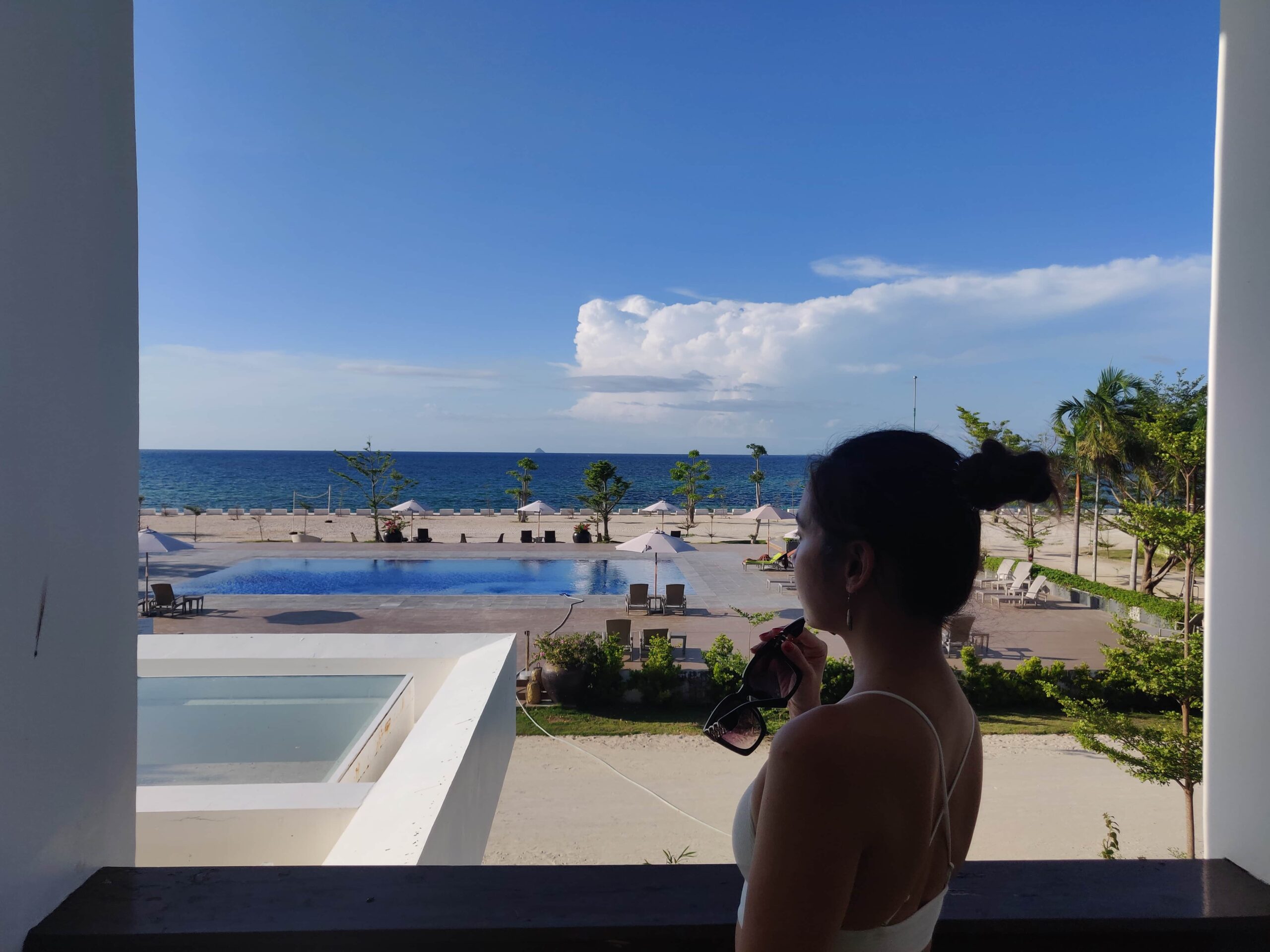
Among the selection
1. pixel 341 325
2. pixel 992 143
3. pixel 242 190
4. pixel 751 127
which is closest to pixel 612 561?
pixel 751 127

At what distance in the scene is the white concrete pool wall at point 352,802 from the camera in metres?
2.38

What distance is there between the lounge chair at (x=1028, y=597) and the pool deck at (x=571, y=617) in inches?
13.9

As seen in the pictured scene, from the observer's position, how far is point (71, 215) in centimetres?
119

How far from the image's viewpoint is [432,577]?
17.9 meters

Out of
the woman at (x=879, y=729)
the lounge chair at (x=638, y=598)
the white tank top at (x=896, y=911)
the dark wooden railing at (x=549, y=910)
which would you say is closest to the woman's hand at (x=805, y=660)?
the woman at (x=879, y=729)

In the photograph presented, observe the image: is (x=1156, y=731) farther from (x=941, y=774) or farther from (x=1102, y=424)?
(x=1102, y=424)

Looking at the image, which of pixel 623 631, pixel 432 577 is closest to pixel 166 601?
pixel 432 577

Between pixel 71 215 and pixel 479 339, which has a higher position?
pixel 479 339

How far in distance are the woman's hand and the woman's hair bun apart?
0.30 meters

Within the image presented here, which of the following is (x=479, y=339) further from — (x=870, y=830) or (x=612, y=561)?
(x=870, y=830)

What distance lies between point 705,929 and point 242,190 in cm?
793

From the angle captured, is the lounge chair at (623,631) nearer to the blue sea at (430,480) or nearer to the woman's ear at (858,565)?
the woman's ear at (858,565)

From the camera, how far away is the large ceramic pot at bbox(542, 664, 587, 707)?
10430 millimetres

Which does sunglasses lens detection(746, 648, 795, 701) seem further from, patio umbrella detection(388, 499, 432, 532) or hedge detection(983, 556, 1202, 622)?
patio umbrella detection(388, 499, 432, 532)
